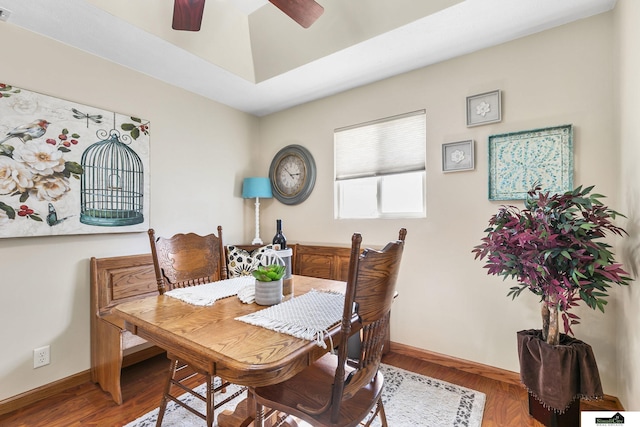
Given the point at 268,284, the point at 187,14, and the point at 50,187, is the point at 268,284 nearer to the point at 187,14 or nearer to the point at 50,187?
the point at 187,14

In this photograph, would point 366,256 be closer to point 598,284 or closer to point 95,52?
point 598,284

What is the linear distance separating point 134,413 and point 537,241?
2609 mm

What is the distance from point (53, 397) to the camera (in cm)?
209

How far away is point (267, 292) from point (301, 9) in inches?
59.3

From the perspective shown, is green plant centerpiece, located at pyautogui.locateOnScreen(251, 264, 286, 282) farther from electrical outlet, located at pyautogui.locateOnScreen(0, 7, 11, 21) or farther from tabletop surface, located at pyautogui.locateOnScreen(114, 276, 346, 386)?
electrical outlet, located at pyautogui.locateOnScreen(0, 7, 11, 21)

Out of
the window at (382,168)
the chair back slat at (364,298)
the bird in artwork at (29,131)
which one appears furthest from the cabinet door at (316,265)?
the bird in artwork at (29,131)

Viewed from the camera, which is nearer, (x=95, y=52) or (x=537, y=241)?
(x=537, y=241)

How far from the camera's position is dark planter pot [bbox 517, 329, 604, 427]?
1.61 metres

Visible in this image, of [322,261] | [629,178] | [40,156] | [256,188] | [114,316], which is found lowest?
[114,316]

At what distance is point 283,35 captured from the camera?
2473 mm

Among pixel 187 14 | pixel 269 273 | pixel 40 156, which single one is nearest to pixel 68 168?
pixel 40 156

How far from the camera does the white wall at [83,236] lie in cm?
199

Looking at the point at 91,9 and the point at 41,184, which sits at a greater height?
the point at 91,9

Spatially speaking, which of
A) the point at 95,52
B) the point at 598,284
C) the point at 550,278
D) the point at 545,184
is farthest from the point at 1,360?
the point at 545,184
